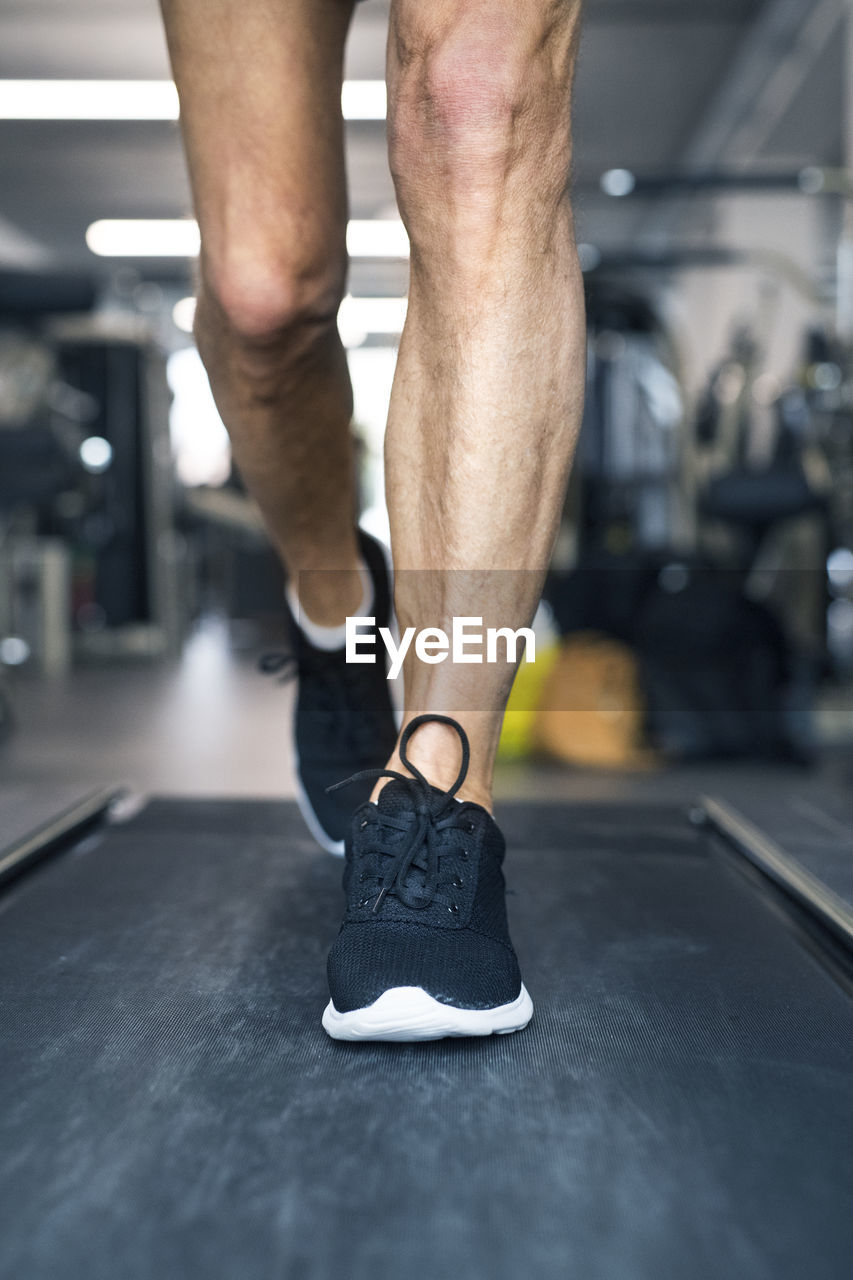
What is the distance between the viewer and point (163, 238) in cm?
971

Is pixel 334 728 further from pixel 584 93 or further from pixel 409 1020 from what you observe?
pixel 584 93

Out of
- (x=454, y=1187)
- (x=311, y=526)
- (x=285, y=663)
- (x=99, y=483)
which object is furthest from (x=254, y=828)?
(x=99, y=483)

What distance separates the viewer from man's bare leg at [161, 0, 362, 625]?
0.95 meters

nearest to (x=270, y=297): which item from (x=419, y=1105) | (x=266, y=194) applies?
(x=266, y=194)

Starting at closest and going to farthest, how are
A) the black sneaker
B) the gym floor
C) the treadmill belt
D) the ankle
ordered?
the treadmill belt → the ankle → the black sneaker → the gym floor

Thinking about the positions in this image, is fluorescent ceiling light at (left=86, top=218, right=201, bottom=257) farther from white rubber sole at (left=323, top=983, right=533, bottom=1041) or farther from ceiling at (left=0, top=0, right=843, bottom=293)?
white rubber sole at (left=323, top=983, right=533, bottom=1041)

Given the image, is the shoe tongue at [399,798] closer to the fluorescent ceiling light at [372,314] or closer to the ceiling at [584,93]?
the ceiling at [584,93]

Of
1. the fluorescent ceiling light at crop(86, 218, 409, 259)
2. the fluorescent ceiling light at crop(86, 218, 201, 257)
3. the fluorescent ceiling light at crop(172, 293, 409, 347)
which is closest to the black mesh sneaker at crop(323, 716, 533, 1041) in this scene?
the fluorescent ceiling light at crop(86, 218, 409, 259)

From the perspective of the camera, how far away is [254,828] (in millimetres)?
1335

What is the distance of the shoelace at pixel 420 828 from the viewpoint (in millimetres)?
741

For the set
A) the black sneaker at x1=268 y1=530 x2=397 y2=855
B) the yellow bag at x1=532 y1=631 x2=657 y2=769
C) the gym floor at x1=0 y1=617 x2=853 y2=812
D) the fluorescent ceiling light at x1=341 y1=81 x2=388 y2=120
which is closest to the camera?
the black sneaker at x1=268 y1=530 x2=397 y2=855

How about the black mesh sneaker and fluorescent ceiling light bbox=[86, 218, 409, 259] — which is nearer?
the black mesh sneaker

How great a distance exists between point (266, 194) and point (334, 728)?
530mm

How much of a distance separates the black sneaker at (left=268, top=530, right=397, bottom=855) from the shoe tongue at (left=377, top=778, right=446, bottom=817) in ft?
1.16
